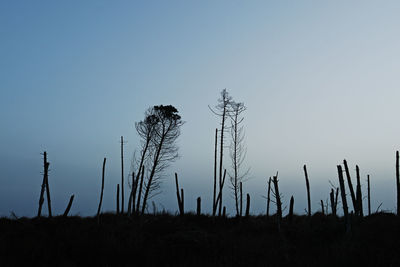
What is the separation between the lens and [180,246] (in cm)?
1546

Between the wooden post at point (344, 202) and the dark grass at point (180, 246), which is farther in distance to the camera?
the wooden post at point (344, 202)

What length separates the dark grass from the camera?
44.0 ft

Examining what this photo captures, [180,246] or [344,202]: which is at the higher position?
[344,202]

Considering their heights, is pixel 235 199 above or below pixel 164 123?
below

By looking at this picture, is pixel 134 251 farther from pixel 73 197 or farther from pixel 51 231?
pixel 73 197

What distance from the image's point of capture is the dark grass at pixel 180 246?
44.0ft

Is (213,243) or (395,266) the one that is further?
(213,243)

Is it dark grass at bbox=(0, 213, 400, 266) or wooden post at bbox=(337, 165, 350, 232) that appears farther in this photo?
wooden post at bbox=(337, 165, 350, 232)

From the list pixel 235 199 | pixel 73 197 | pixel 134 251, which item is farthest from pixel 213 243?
pixel 235 199

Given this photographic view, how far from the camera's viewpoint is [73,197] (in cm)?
2106

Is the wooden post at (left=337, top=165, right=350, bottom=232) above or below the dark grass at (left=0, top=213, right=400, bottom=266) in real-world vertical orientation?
→ above

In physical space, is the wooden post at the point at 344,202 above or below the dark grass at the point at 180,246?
above

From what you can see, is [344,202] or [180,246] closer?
[180,246]

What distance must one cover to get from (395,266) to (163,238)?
9072 mm
